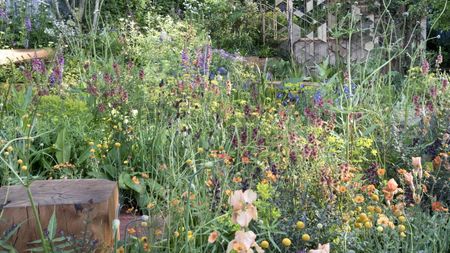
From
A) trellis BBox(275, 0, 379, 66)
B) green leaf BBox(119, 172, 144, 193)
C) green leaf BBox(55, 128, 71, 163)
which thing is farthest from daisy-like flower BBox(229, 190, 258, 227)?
trellis BBox(275, 0, 379, 66)

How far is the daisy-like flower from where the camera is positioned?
1281mm

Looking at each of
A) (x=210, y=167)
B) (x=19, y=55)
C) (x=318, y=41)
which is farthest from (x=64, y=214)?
(x=318, y=41)

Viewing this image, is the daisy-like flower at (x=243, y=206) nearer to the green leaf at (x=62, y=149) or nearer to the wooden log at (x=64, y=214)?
the wooden log at (x=64, y=214)

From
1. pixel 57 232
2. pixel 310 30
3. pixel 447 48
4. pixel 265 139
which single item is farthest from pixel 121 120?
pixel 447 48

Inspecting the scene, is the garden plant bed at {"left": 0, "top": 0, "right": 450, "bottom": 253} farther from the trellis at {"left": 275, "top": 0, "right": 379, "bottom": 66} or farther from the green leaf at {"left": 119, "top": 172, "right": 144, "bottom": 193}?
the trellis at {"left": 275, "top": 0, "right": 379, "bottom": 66}

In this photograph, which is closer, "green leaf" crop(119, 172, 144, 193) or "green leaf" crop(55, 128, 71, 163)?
"green leaf" crop(119, 172, 144, 193)

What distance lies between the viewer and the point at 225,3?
29.3 feet

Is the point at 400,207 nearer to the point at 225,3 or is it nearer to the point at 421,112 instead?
the point at 421,112

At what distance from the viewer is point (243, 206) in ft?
4.24

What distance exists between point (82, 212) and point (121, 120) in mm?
1477

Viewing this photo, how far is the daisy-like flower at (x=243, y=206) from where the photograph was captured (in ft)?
4.20

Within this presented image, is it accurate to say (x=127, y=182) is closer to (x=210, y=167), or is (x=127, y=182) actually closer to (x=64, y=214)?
(x=64, y=214)

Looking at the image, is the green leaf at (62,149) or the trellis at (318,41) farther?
the trellis at (318,41)

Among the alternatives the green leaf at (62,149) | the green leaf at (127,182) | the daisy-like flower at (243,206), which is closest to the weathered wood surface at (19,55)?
the green leaf at (62,149)
